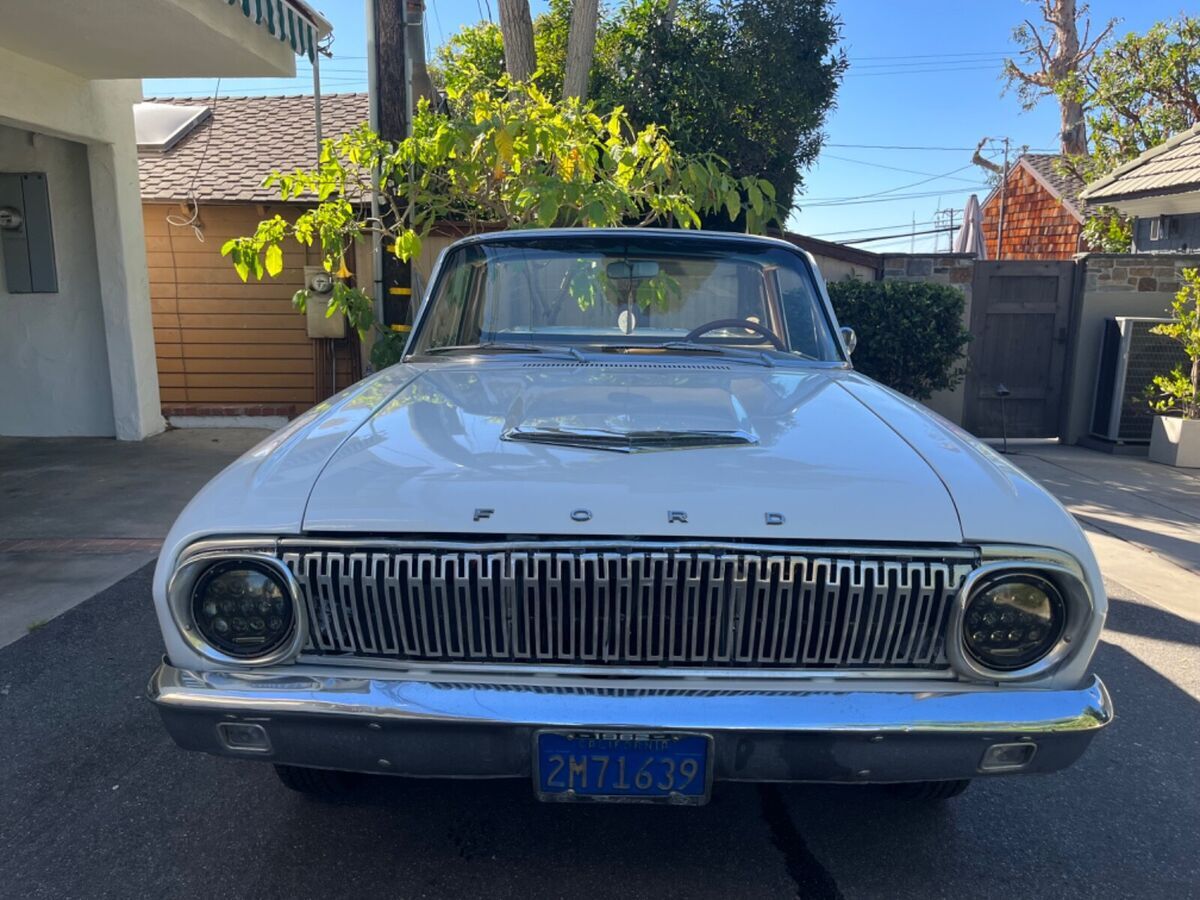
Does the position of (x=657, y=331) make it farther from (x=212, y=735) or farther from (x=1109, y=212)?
(x=1109, y=212)

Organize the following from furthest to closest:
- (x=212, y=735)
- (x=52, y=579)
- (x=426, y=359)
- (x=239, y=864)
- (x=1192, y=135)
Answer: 1. (x=1192, y=135)
2. (x=52, y=579)
3. (x=426, y=359)
4. (x=239, y=864)
5. (x=212, y=735)

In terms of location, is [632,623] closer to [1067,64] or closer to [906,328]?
[906,328]

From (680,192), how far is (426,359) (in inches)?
135

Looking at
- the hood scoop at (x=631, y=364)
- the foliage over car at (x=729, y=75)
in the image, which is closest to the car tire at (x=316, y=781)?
the hood scoop at (x=631, y=364)

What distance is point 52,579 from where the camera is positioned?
453cm

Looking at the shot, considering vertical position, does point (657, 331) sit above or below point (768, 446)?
above

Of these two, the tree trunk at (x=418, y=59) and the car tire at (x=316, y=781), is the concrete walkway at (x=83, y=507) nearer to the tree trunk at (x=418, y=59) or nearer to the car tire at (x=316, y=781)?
the car tire at (x=316, y=781)

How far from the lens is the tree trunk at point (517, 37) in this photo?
8.47m

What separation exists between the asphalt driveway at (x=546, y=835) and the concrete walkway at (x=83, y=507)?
1.54m

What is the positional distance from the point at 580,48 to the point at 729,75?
3.86m

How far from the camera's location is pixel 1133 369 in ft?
27.9

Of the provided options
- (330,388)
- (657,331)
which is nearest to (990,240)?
(330,388)

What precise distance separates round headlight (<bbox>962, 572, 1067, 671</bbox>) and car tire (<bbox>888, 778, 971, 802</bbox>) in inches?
25.3

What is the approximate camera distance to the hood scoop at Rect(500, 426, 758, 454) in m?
2.17
